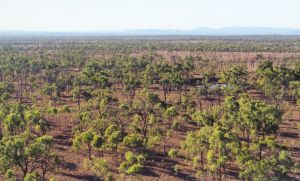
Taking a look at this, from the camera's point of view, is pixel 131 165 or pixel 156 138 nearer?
pixel 131 165

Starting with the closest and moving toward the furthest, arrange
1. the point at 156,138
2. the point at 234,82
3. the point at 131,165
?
the point at 131,165 < the point at 156,138 < the point at 234,82

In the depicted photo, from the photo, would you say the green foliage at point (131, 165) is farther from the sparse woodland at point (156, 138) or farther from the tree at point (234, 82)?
the tree at point (234, 82)

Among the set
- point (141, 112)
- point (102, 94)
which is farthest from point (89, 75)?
point (141, 112)

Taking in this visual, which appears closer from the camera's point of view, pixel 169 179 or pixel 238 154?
pixel 238 154

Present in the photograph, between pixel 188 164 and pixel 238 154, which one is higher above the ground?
pixel 238 154

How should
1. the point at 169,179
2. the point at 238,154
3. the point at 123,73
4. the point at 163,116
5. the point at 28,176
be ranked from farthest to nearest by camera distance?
the point at 123,73
the point at 163,116
the point at 169,179
the point at 238,154
the point at 28,176

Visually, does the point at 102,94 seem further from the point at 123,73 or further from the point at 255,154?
the point at 255,154

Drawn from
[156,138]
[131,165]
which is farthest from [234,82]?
[131,165]

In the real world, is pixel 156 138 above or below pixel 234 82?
below

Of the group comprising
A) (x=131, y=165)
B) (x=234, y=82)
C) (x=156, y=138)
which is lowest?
(x=131, y=165)

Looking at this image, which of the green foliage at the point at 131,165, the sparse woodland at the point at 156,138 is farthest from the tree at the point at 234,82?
the green foliage at the point at 131,165

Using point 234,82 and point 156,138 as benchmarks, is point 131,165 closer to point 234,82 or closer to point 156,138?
point 156,138
